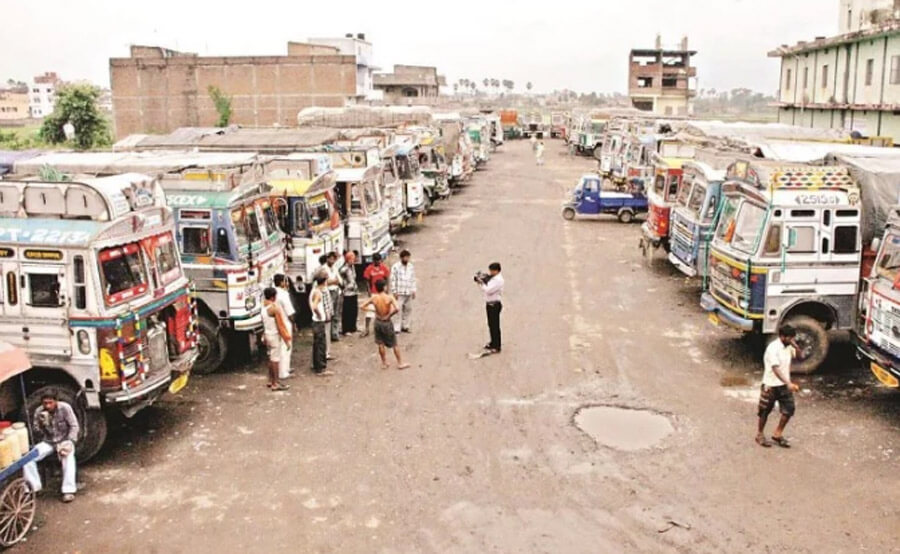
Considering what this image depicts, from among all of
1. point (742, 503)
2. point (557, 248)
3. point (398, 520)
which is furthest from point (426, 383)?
point (557, 248)

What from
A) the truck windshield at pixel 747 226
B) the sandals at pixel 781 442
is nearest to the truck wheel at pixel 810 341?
the truck windshield at pixel 747 226

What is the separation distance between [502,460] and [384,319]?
12.3ft

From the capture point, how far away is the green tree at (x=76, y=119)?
52.8 m

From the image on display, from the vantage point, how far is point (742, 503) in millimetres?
8609

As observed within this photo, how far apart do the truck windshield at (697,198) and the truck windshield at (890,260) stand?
5625 mm

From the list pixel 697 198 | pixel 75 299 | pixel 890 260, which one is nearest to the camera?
pixel 75 299

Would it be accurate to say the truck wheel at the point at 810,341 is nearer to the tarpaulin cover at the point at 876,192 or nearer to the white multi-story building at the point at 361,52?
the tarpaulin cover at the point at 876,192

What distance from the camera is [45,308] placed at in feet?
31.0

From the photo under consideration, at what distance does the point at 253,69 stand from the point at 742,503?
216 feet

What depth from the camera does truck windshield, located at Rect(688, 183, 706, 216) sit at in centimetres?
1716

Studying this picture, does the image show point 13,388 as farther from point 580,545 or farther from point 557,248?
point 557,248

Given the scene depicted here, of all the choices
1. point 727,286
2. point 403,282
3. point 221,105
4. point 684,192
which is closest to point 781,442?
point 727,286

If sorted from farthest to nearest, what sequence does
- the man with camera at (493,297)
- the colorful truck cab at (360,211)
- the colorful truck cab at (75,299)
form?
the colorful truck cab at (360,211), the man with camera at (493,297), the colorful truck cab at (75,299)

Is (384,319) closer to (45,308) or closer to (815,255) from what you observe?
(45,308)
